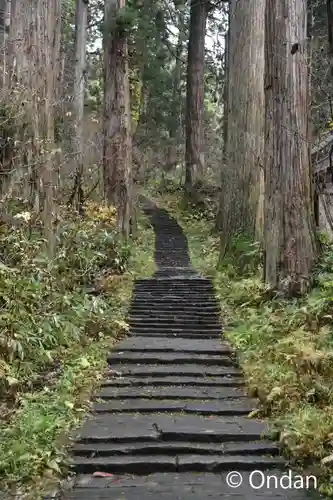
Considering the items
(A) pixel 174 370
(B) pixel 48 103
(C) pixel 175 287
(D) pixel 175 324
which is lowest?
(A) pixel 174 370

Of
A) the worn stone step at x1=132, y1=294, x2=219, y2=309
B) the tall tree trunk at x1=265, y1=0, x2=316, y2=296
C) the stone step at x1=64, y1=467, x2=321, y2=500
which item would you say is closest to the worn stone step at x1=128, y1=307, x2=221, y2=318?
the worn stone step at x1=132, y1=294, x2=219, y2=309

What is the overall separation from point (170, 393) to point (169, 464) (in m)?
1.61

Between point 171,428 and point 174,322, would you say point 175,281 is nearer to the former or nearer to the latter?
point 174,322

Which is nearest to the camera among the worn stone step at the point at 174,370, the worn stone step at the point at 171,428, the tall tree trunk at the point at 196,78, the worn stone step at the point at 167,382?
the worn stone step at the point at 171,428

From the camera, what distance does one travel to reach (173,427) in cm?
538

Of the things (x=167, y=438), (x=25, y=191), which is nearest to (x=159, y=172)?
(x=25, y=191)

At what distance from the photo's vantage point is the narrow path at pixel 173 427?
14.6ft

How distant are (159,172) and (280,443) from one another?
2634 cm

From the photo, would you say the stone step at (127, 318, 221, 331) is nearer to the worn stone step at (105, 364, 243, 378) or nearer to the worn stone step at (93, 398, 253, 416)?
the worn stone step at (105, 364, 243, 378)

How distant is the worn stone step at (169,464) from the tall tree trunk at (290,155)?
12.2ft

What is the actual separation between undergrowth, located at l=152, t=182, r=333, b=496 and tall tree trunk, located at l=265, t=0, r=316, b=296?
1.14ft

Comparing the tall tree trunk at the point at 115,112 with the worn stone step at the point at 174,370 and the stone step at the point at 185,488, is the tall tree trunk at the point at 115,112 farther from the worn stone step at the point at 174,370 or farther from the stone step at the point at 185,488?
the stone step at the point at 185,488

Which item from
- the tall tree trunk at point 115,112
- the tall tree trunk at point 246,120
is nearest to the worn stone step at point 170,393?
the tall tree trunk at point 246,120

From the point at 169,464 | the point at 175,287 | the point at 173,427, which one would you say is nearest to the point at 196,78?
the point at 175,287
